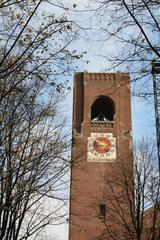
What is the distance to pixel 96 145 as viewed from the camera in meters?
38.4

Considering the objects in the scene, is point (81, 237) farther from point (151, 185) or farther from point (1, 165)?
point (1, 165)

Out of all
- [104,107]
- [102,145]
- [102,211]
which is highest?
[104,107]

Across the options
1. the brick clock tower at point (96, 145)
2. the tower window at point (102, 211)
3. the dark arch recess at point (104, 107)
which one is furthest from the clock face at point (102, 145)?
the tower window at point (102, 211)

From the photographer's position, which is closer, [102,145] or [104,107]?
[102,145]

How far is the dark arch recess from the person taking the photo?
133 feet

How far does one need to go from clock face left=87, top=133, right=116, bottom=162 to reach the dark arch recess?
235cm

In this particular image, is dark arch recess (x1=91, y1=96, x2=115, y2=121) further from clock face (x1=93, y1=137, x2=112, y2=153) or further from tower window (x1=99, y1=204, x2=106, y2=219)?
tower window (x1=99, y1=204, x2=106, y2=219)

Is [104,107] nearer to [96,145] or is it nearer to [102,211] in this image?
[96,145]

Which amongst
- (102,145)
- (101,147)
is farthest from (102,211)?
(102,145)

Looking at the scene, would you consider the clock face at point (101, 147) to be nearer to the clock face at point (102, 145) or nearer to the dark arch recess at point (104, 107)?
the clock face at point (102, 145)

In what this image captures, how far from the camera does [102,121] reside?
3994cm

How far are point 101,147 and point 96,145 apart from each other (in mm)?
562

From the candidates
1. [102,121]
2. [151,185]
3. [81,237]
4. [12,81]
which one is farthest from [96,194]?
[12,81]

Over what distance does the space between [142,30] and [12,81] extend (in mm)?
3058
